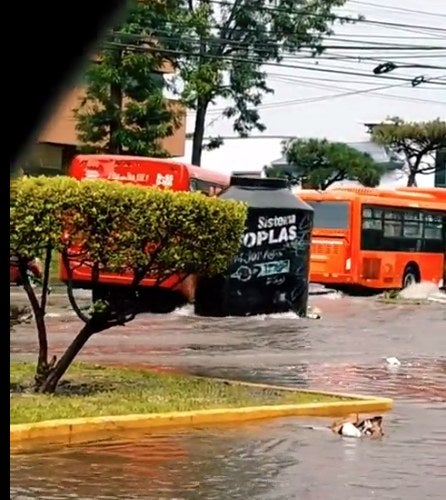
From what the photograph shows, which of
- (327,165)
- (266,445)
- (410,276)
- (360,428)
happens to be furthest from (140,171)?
(327,165)

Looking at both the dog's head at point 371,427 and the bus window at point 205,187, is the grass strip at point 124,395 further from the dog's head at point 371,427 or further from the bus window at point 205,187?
the bus window at point 205,187

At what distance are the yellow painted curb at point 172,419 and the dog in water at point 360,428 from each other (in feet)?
2.64

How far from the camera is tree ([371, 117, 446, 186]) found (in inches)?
2144

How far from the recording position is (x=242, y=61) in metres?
38.4

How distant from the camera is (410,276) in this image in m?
36.5

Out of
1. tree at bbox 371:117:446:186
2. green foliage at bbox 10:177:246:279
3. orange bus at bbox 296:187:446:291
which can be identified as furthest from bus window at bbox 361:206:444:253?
green foliage at bbox 10:177:246:279

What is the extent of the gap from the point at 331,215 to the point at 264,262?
1027cm

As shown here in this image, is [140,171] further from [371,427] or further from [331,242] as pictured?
[371,427]

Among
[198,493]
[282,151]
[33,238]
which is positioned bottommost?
[198,493]

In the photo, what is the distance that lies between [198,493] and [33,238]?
13.5 feet

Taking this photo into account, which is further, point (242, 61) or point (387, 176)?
point (387, 176)

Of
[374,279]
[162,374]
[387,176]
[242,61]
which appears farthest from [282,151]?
[162,374]

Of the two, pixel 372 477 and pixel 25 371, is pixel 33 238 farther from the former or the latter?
pixel 372 477

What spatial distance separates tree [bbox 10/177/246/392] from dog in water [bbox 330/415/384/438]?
2.38m
